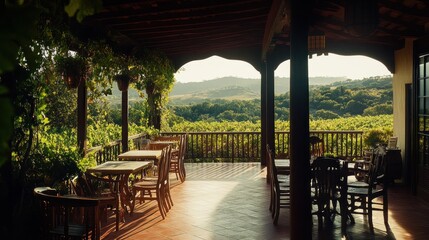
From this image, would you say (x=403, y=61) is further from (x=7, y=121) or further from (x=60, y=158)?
(x=7, y=121)

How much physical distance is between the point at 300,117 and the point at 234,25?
3972 mm

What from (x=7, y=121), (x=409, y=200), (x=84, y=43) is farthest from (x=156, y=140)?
(x=7, y=121)

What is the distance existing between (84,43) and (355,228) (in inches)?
161

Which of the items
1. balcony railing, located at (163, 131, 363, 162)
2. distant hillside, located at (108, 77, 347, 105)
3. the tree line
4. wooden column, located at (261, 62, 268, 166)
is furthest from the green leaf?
distant hillside, located at (108, 77, 347, 105)

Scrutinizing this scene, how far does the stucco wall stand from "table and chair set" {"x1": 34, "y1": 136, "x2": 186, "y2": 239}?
14.0ft

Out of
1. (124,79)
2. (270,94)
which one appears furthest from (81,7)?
(270,94)

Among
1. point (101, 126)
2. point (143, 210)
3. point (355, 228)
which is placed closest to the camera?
point (355, 228)

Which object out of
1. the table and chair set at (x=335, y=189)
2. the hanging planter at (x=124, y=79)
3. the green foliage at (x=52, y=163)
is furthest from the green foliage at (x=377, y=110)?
the green foliage at (x=52, y=163)

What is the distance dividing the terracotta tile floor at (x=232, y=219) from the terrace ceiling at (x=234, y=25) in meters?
2.46

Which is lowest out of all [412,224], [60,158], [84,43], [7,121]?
[412,224]

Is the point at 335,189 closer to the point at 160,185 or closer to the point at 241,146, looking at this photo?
the point at 160,185

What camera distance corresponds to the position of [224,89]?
41.0 m

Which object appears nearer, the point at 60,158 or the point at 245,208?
the point at 60,158

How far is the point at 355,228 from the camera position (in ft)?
18.4
